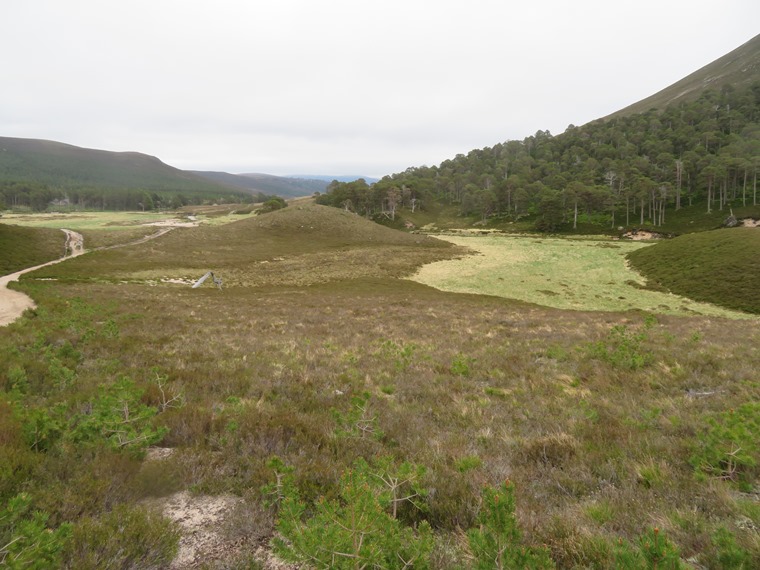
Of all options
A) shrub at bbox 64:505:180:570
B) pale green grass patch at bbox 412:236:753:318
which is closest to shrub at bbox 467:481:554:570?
shrub at bbox 64:505:180:570

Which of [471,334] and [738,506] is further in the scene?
[471,334]

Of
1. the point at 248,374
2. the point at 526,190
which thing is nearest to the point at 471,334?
the point at 248,374

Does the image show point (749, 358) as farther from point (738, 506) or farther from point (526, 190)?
point (526, 190)

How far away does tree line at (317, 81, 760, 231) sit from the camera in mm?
103500

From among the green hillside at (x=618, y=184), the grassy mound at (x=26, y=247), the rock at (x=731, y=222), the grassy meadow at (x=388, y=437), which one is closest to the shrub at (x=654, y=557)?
the grassy meadow at (x=388, y=437)

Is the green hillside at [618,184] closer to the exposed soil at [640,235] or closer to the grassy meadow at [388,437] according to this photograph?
the exposed soil at [640,235]

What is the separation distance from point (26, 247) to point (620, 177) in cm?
15840

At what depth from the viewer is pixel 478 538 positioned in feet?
9.19

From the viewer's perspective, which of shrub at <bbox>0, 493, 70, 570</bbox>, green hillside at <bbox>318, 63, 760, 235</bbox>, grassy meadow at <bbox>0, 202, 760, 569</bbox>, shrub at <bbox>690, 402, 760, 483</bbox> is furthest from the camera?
green hillside at <bbox>318, 63, 760, 235</bbox>

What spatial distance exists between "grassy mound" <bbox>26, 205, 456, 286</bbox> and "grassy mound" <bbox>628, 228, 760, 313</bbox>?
104 ft

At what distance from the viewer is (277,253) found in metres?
67.0

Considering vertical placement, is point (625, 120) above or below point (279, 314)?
above

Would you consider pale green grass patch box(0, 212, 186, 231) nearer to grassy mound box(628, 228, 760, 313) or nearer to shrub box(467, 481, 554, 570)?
shrub box(467, 481, 554, 570)

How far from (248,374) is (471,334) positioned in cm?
1249
